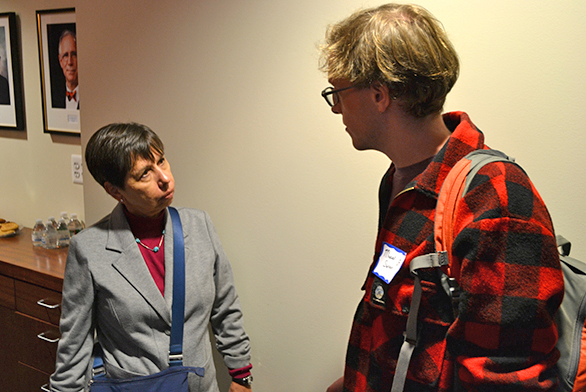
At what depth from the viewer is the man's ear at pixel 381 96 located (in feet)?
3.51

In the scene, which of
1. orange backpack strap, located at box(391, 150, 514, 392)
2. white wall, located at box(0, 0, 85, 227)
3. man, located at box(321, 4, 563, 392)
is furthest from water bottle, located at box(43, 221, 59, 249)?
orange backpack strap, located at box(391, 150, 514, 392)

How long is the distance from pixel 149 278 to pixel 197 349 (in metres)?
0.31

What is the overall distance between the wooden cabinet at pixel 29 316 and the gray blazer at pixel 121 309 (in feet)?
2.38

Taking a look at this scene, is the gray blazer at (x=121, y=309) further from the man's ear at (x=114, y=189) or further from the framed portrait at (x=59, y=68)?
the framed portrait at (x=59, y=68)

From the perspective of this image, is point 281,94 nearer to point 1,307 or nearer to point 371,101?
point 371,101

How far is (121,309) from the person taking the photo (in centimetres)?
155

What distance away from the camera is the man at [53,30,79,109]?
2795 millimetres

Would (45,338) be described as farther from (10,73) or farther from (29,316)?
(10,73)

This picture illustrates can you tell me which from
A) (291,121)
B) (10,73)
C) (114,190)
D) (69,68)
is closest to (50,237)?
(69,68)

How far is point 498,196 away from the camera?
848 millimetres

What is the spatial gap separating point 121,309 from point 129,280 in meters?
0.10

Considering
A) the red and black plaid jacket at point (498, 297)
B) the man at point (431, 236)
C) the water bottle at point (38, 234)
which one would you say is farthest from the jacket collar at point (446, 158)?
the water bottle at point (38, 234)

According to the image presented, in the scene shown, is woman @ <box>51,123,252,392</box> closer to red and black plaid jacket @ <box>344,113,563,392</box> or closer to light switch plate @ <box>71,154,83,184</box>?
red and black plaid jacket @ <box>344,113,563,392</box>

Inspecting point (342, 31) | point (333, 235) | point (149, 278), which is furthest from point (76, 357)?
point (342, 31)
